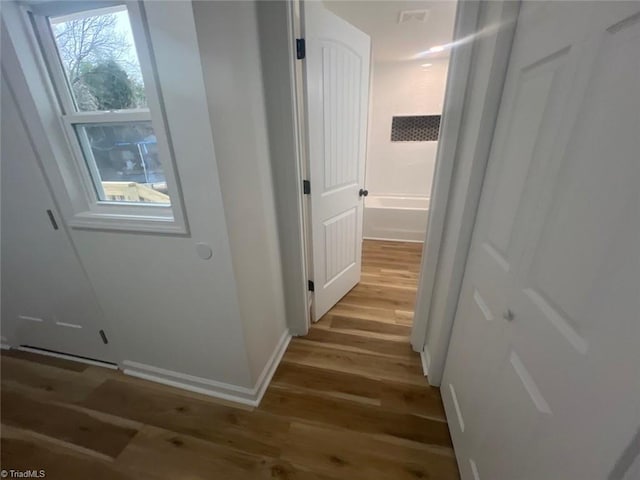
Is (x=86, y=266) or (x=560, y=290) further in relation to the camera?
(x=86, y=266)

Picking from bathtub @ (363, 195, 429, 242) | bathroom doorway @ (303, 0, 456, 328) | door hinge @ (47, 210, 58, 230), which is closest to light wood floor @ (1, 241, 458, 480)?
bathroom doorway @ (303, 0, 456, 328)

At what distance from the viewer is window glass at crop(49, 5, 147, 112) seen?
1024 millimetres

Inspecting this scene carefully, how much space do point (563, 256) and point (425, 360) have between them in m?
1.28

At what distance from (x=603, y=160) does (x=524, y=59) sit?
502 mm

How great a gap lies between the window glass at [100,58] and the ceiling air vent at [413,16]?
2076 millimetres

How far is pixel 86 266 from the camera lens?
1354 mm

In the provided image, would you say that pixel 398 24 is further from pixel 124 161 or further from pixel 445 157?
pixel 124 161

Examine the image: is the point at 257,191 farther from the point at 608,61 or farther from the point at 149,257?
the point at 608,61

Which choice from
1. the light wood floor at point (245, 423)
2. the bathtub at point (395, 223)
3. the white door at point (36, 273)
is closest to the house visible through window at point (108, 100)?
the white door at point (36, 273)

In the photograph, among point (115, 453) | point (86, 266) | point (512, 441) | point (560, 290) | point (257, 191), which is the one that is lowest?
point (115, 453)

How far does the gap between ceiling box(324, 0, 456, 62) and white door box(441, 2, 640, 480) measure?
62.7 inches

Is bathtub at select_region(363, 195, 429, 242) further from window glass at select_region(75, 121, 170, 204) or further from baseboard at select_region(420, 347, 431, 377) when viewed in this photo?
window glass at select_region(75, 121, 170, 204)

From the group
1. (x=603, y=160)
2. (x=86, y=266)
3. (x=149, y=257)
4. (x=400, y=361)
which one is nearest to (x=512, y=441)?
(x=603, y=160)

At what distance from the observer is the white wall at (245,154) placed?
0.94 metres
